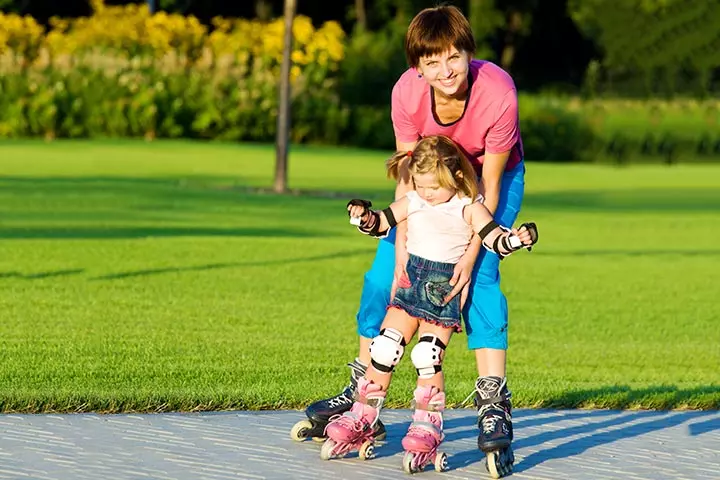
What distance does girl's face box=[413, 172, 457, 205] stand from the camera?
6.48 metres

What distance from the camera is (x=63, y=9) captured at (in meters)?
56.9

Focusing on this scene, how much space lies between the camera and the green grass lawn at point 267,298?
8781 mm

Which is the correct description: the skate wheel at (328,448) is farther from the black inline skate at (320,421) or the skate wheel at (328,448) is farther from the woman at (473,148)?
the woman at (473,148)

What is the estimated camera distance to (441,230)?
6.59 metres

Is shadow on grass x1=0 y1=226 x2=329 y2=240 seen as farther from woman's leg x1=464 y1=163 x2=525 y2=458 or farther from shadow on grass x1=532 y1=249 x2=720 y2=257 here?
woman's leg x1=464 y1=163 x2=525 y2=458

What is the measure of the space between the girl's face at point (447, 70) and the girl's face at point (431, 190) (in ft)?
1.18

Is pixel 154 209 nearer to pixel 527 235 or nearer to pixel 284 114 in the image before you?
pixel 284 114

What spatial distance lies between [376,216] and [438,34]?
80 centimetres

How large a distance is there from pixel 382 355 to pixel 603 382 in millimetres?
3302

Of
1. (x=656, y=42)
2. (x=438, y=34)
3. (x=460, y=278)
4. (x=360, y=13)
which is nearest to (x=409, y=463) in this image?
(x=460, y=278)

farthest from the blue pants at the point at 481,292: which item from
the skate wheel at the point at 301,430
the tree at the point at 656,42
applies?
the tree at the point at 656,42

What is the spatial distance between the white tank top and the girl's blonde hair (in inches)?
2.9

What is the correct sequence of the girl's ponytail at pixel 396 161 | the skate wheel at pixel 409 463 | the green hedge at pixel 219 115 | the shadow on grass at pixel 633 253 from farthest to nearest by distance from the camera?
the green hedge at pixel 219 115, the shadow on grass at pixel 633 253, the girl's ponytail at pixel 396 161, the skate wheel at pixel 409 463

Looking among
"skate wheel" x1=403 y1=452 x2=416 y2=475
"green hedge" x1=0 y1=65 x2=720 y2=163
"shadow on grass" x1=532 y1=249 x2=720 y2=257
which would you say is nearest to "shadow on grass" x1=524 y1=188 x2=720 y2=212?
"shadow on grass" x1=532 y1=249 x2=720 y2=257
